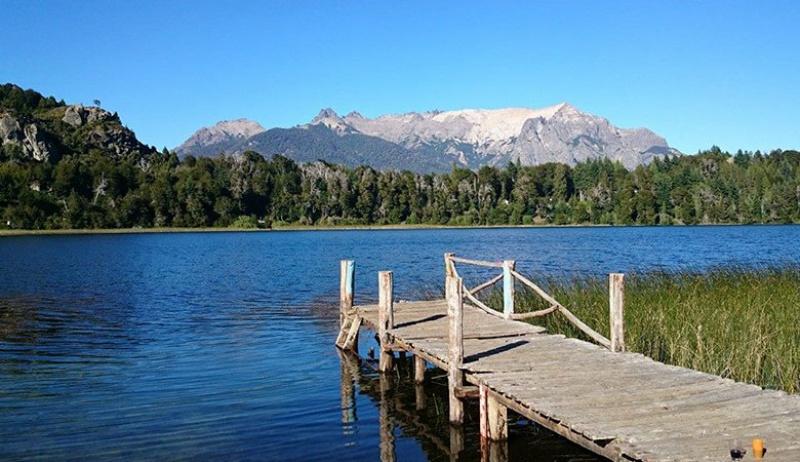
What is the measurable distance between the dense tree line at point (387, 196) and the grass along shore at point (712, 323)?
477 feet

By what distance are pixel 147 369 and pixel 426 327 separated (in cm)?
740

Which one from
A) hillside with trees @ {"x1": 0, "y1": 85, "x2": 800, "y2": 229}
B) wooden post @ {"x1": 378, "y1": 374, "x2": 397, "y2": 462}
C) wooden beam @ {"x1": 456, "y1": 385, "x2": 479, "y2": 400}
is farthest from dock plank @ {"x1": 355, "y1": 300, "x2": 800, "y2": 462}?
hillside with trees @ {"x1": 0, "y1": 85, "x2": 800, "y2": 229}

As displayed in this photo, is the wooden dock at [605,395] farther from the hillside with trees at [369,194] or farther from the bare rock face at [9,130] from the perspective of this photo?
the bare rock face at [9,130]

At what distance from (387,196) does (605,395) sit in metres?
178

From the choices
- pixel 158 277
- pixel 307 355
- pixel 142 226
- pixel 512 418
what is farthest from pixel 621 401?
pixel 142 226

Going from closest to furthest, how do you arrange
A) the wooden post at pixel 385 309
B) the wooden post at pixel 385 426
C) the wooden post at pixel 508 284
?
the wooden post at pixel 385 426 → the wooden post at pixel 508 284 → the wooden post at pixel 385 309

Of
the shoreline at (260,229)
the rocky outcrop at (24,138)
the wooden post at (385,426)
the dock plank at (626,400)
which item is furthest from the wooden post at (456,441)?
the rocky outcrop at (24,138)

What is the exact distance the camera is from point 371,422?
14172mm

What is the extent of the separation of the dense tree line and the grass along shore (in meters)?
145

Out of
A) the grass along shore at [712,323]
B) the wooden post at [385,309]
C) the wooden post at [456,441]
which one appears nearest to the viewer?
the wooden post at [456,441]

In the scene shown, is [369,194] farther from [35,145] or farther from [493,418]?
[493,418]

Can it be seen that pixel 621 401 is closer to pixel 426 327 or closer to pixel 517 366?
pixel 517 366

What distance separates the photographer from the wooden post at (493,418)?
453 inches

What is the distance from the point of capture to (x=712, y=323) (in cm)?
1526
